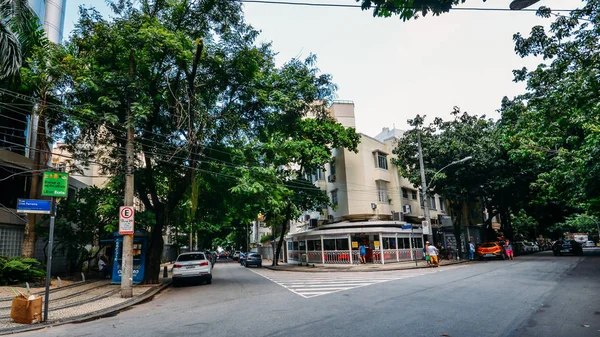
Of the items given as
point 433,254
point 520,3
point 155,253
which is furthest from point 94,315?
point 433,254

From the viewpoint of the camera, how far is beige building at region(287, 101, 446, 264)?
28.1 metres

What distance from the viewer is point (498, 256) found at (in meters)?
30.4

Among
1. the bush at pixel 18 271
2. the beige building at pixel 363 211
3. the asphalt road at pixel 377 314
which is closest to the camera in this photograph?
the asphalt road at pixel 377 314

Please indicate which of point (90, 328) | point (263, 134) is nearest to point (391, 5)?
point (90, 328)

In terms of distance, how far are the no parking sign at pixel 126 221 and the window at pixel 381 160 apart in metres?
22.8

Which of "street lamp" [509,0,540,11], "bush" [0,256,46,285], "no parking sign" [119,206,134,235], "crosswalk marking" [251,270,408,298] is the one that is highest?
"street lamp" [509,0,540,11]

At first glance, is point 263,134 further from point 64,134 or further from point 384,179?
point 384,179

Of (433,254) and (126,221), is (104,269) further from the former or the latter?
(433,254)

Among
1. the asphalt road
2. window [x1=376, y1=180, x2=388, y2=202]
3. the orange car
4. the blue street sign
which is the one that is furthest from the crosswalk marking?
the orange car

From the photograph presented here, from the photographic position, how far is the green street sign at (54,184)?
370 inches

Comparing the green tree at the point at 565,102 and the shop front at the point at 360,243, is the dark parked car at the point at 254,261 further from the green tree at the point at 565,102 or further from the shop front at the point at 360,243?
the green tree at the point at 565,102

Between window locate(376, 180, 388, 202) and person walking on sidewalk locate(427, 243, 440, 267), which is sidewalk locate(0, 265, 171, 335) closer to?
person walking on sidewalk locate(427, 243, 440, 267)

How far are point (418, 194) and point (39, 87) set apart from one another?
104 ft

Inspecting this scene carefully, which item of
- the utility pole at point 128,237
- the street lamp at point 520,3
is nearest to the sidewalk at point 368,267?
the utility pole at point 128,237
